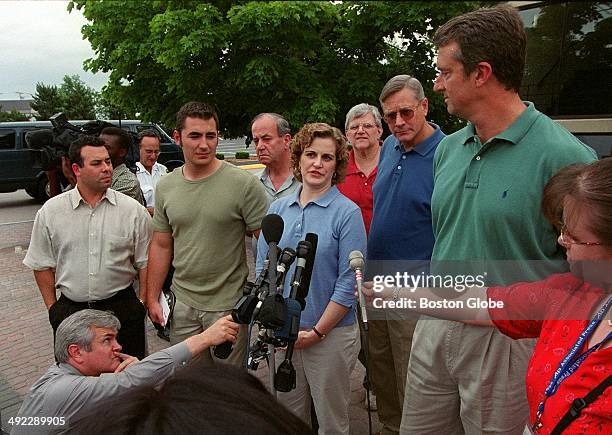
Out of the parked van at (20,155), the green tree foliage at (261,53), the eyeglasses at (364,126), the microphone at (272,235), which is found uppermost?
the green tree foliage at (261,53)

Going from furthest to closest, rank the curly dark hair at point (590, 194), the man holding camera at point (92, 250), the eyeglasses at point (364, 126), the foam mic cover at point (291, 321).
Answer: the eyeglasses at point (364, 126)
the man holding camera at point (92, 250)
the foam mic cover at point (291, 321)
the curly dark hair at point (590, 194)

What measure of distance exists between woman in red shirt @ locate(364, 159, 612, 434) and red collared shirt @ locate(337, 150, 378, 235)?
1728mm

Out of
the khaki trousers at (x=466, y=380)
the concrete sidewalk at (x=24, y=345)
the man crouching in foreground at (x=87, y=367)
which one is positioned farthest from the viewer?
the concrete sidewalk at (x=24, y=345)

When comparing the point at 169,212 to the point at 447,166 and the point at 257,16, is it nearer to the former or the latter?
the point at 447,166

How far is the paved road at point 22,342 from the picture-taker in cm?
380

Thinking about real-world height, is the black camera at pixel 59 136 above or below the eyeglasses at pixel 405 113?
below

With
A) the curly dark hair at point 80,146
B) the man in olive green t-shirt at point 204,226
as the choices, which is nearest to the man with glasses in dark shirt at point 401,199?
the man in olive green t-shirt at point 204,226

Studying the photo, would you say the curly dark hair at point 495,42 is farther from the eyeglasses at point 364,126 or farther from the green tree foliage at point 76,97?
the green tree foliage at point 76,97

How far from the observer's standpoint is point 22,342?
5.30 m

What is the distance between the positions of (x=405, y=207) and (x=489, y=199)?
971 millimetres

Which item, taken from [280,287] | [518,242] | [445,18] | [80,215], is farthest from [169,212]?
[445,18]

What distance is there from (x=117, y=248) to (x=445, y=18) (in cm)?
374

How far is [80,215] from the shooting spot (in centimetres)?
303

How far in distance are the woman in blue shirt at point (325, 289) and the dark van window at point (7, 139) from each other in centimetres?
1366
